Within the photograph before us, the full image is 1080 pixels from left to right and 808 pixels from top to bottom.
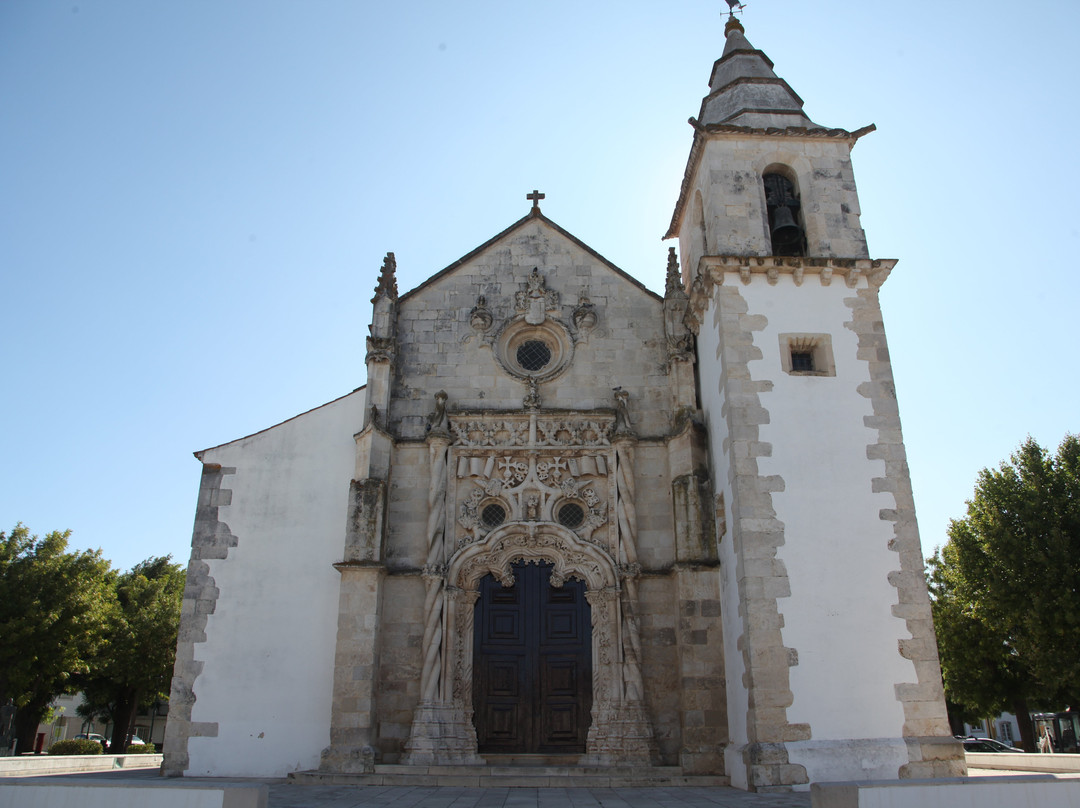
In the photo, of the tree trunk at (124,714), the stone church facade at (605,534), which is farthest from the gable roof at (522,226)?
the tree trunk at (124,714)

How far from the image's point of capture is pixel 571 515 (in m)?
13.6

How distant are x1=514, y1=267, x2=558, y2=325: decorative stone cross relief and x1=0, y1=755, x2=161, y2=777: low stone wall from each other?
449 inches

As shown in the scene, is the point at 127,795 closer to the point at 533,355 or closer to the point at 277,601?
the point at 277,601

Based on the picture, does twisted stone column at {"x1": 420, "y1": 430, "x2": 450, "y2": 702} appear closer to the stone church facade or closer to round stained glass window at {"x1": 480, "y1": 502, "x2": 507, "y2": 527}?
the stone church facade

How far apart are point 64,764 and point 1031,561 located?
66.4 feet

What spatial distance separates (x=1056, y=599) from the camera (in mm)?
16594

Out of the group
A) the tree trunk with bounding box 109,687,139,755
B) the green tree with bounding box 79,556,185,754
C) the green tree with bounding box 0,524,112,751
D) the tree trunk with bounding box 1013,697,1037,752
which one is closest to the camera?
the green tree with bounding box 0,524,112,751

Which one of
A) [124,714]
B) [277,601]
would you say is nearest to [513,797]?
[277,601]

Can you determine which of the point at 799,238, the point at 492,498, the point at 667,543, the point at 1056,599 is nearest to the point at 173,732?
the point at 492,498

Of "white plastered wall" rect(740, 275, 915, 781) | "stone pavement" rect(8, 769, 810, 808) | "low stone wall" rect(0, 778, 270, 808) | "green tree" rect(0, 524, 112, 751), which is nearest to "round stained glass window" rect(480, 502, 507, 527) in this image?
"stone pavement" rect(8, 769, 810, 808)

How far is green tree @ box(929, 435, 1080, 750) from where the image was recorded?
1667 centimetres

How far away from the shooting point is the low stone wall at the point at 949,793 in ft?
20.0

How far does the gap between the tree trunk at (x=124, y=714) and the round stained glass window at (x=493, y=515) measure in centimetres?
2257

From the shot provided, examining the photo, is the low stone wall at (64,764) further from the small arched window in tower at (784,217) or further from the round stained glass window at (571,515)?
the small arched window in tower at (784,217)
